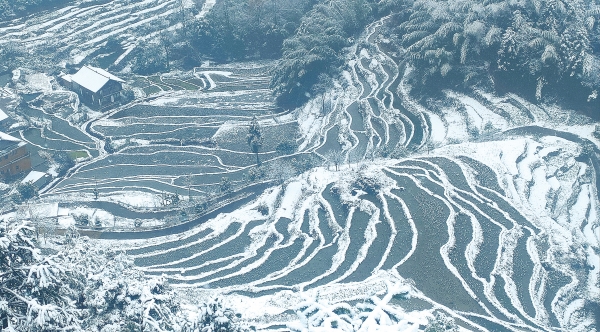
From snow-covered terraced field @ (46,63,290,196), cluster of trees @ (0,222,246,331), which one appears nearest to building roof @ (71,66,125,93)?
snow-covered terraced field @ (46,63,290,196)

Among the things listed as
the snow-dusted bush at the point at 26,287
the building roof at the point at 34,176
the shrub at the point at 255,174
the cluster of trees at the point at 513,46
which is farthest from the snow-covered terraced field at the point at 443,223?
the snow-dusted bush at the point at 26,287

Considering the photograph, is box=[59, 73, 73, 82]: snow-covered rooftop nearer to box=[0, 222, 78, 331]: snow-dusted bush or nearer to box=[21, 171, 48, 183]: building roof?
box=[21, 171, 48, 183]: building roof

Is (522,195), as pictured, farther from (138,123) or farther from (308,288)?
(138,123)

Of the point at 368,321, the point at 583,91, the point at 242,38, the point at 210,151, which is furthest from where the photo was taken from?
the point at 242,38

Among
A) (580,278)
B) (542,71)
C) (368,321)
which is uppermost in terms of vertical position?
A: (542,71)

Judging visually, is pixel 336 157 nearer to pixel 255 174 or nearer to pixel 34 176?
pixel 255 174

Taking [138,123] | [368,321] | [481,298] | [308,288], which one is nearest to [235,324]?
[368,321]

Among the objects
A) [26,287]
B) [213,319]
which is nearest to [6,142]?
[213,319]
